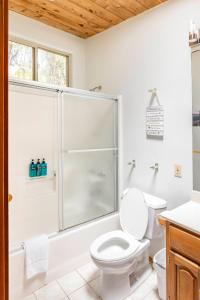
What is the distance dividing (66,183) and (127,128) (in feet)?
3.04

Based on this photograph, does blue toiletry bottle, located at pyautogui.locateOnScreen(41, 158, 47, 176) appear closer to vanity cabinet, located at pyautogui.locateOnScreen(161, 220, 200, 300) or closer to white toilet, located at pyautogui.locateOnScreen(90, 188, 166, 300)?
white toilet, located at pyautogui.locateOnScreen(90, 188, 166, 300)

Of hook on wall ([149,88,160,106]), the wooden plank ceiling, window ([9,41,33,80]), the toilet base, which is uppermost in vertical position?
the wooden plank ceiling

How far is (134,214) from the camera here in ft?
6.61

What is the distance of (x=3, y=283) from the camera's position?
2.30 feet

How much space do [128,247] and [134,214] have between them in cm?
32

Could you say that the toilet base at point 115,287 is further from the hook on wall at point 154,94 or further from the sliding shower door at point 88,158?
the hook on wall at point 154,94

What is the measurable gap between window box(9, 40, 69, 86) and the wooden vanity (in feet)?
6.92

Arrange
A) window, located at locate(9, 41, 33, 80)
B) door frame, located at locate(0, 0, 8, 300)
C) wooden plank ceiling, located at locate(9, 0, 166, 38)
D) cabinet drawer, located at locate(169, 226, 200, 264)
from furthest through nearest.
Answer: window, located at locate(9, 41, 33, 80) → wooden plank ceiling, located at locate(9, 0, 166, 38) → cabinet drawer, located at locate(169, 226, 200, 264) → door frame, located at locate(0, 0, 8, 300)

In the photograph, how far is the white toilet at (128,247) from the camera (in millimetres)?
1656

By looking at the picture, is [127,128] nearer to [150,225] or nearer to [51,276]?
[150,225]

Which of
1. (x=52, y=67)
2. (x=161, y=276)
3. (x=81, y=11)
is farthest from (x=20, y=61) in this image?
(x=161, y=276)

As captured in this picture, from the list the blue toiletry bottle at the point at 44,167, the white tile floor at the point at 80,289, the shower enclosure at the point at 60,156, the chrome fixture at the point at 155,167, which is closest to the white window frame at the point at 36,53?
the shower enclosure at the point at 60,156

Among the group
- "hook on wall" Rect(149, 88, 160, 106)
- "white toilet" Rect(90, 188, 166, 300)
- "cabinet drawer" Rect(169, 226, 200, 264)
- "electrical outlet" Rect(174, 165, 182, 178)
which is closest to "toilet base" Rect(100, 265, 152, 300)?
"white toilet" Rect(90, 188, 166, 300)

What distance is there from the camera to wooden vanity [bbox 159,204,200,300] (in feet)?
4.13
